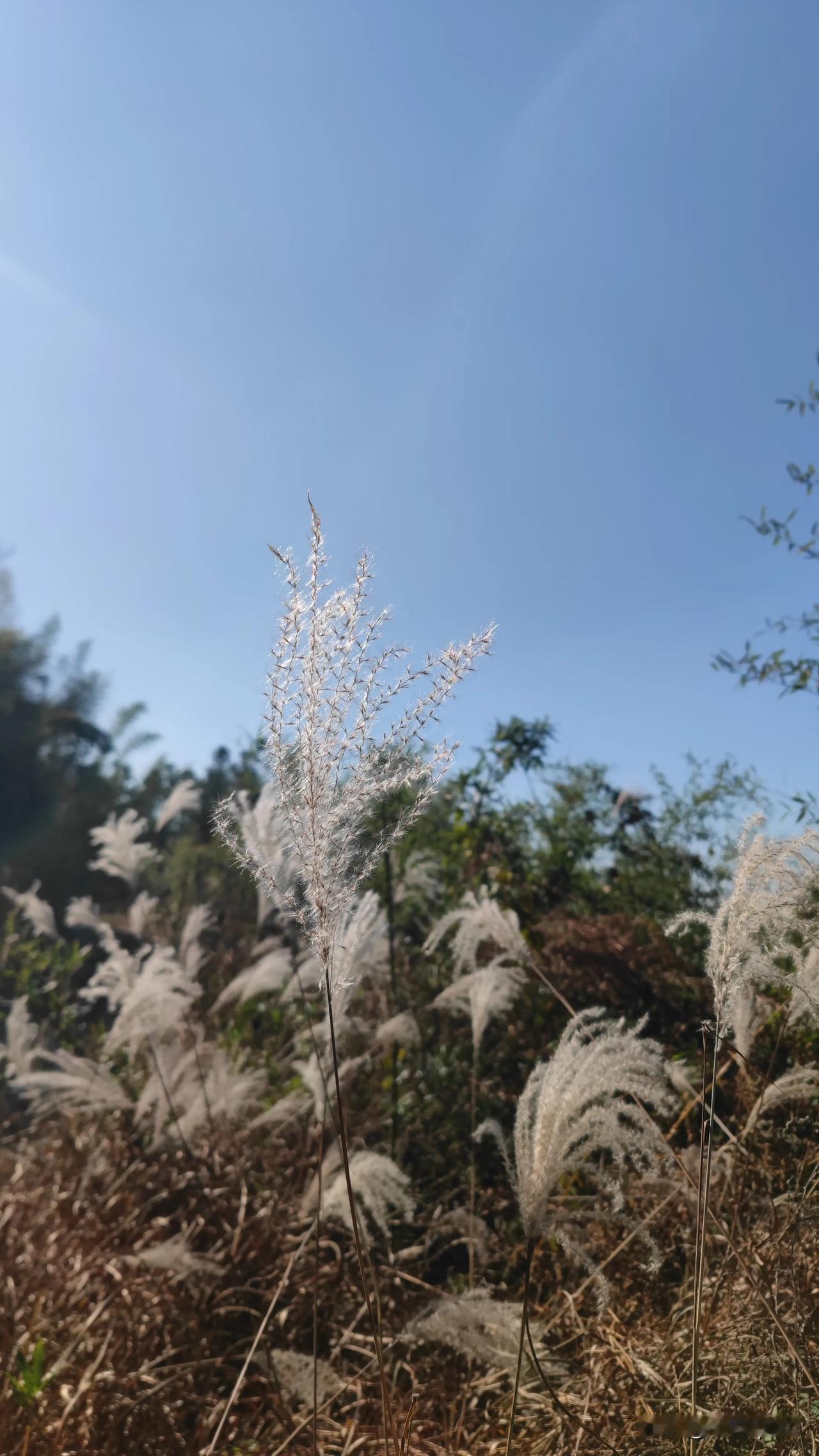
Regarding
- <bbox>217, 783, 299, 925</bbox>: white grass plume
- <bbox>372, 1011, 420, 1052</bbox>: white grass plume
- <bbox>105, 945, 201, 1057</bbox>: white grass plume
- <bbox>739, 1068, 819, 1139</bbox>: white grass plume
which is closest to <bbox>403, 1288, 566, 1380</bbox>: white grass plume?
<bbox>739, 1068, 819, 1139</bbox>: white grass plume

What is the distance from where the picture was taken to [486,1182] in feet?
11.3

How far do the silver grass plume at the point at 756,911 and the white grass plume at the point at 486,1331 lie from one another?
0.87 m

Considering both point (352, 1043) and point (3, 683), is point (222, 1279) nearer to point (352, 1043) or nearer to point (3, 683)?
point (352, 1043)

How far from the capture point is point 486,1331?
81.7 inches

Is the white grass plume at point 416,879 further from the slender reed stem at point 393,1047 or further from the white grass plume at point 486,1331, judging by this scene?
the white grass plume at point 486,1331

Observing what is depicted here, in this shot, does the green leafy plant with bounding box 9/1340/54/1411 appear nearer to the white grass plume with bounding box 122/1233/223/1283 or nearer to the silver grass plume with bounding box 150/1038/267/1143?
the white grass plume with bounding box 122/1233/223/1283

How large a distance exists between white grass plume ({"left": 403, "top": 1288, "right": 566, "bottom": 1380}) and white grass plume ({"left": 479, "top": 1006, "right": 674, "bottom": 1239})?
230 mm

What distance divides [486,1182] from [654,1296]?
118 centimetres

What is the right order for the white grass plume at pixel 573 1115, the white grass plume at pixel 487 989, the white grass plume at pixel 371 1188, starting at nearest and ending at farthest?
the white grass plume at pixel 573 1115 < the white grass plume at pixel 371 1188 < the white grass plume at pixel 487 989

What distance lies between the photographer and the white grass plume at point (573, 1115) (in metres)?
1.47

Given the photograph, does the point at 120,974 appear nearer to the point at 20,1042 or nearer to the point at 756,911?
the point at 20,1042

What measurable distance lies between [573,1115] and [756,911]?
19.5 inches

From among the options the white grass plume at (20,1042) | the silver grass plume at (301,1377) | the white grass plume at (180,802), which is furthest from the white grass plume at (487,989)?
the white grass plume at (180,802)

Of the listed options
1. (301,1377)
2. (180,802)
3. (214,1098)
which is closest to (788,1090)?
(301,1377)
